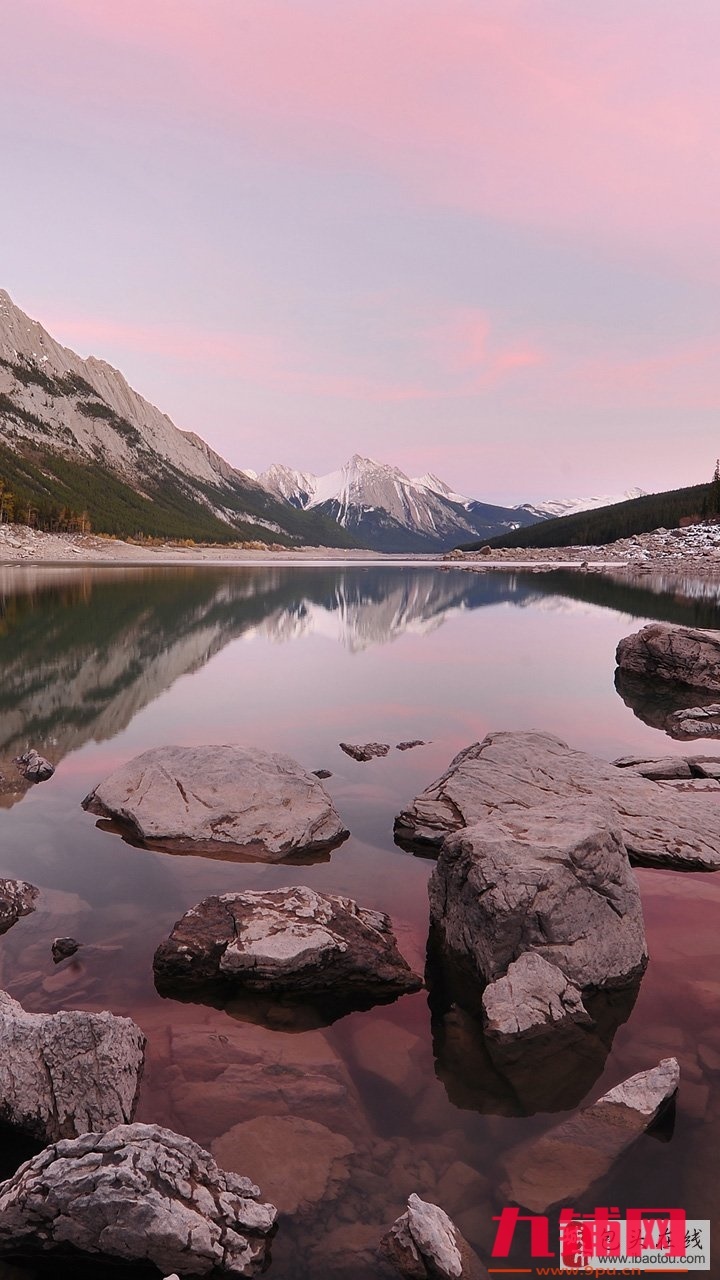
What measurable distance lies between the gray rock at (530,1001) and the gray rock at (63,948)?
5410 millimetres

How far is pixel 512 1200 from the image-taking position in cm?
535

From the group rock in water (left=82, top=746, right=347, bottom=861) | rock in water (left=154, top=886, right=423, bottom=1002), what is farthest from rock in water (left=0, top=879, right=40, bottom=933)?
rock in water (left=154, top=886, right=423, bottom=1002)

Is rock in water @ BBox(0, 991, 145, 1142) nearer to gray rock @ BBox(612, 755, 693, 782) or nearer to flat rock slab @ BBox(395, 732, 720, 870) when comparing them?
flat rock slab @ BBox(395, 732, 720, 870)

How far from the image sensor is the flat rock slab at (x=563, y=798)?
11.8m

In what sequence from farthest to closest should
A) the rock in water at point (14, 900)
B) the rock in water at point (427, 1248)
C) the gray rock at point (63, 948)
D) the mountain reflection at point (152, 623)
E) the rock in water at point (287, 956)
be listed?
the mountain reflection at point (152, 623) < the rock in water at point (14, 900) < the gray rock at point (63, 948) < the rock in water at point (287, 956) < the rock in water at point (427, 1248)

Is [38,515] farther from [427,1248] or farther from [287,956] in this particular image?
[427,1248]

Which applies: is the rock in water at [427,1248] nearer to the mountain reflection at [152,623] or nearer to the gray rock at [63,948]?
the gray rock at [63,948]

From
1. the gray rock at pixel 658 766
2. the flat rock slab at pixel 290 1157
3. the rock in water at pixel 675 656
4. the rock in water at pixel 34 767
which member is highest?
the rock in water at pixel 675 656

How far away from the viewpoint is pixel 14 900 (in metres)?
9.55

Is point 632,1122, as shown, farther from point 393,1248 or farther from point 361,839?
point 361,839

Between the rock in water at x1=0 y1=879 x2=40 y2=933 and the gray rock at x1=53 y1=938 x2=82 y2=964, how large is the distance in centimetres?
104

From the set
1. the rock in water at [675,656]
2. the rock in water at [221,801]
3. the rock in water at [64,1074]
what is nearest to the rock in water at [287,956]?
the rock in water at [64,1074]

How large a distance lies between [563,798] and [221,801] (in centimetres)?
666

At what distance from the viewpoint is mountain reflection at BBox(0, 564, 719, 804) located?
21344 mm
